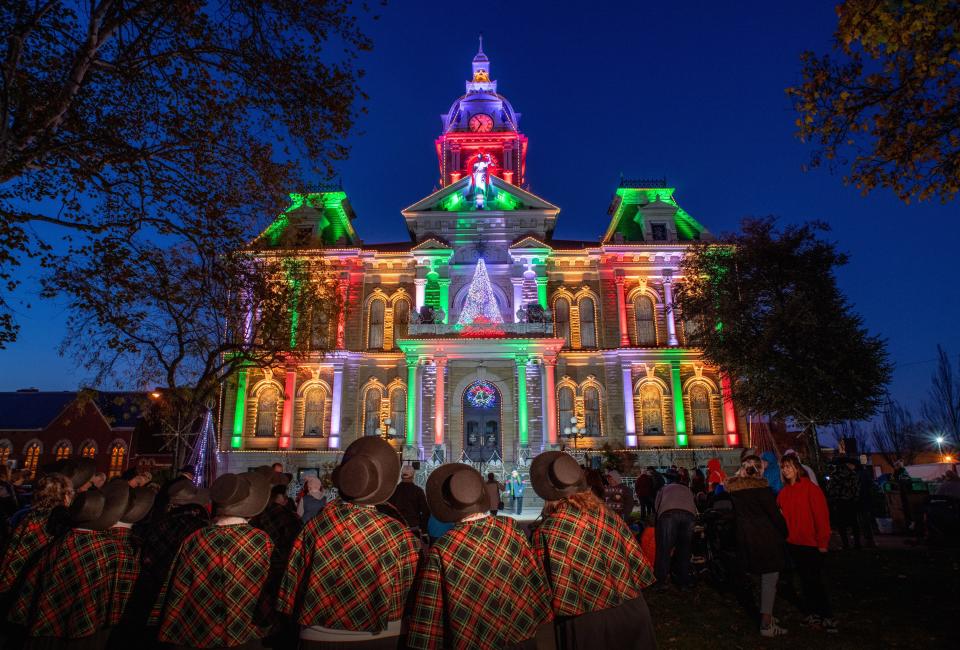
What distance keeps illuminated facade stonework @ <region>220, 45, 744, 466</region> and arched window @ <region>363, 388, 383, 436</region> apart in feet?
0.17

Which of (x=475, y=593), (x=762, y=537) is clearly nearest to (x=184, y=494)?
(x=475, y=593)

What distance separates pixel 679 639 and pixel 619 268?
24382mm

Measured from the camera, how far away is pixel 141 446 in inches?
1519

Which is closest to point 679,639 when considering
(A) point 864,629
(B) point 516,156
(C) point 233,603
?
(A) point 864,629

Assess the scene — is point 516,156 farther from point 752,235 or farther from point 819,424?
point 819,424

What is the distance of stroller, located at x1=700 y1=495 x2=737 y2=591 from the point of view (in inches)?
340

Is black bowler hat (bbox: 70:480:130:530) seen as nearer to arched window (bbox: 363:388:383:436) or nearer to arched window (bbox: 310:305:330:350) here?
arched window (bbox: 310:305:330:350)

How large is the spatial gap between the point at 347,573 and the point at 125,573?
235 centimetres

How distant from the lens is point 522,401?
83.9ft

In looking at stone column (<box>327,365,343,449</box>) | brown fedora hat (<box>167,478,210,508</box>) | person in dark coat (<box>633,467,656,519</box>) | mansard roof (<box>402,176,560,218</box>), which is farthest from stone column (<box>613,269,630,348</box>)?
brown fedora hat (<box>167,478,210,508</box>)

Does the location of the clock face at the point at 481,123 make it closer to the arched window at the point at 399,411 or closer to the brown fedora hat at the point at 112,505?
the arched window at the point at 399,411

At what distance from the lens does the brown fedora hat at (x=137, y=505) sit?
4980 millimetres

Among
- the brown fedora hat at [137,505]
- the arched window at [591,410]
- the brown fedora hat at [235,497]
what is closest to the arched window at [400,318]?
the arched window at [591,410]

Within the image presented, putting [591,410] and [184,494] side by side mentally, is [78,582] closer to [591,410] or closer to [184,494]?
[184,494]
